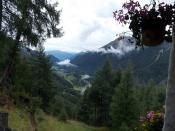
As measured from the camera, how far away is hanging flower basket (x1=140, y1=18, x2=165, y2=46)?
17.9 ft

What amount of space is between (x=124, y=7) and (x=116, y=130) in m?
46.1

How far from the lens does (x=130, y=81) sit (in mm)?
48031

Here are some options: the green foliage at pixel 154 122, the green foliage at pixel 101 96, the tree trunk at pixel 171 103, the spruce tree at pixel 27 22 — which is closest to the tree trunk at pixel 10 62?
the spruce tree at pixel 27 22

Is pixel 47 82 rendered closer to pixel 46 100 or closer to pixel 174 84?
pixel 46 100

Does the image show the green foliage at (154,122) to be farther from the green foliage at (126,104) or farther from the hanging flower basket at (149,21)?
the green foliage at (126,104)

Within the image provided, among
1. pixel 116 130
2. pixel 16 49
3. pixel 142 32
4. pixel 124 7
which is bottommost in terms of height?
pixel 116 130

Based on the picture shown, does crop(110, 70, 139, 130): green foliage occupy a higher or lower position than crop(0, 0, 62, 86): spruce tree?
lower

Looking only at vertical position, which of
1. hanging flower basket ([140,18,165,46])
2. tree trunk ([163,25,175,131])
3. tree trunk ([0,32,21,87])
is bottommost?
tree trunk ([163,25,175,131])

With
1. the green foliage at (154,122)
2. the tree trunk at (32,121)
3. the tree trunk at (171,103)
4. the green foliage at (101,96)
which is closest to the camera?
the tree trunk at (171,103)

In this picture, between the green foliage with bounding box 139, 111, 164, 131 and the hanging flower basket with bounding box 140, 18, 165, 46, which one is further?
the green foliage with bounding box 139, 111, 164, 131

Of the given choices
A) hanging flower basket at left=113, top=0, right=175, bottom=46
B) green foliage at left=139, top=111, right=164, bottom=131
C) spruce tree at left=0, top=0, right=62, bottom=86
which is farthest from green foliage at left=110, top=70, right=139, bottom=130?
A: hanging flower basket at left=113, top=0, right=175, bottom=46

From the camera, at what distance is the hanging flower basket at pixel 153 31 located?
17.9ft

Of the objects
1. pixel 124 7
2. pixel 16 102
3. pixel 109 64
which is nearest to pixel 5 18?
pixel 16 102

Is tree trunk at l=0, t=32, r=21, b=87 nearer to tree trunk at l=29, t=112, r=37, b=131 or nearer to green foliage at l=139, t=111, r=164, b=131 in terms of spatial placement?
tree trunk at l=29, t=112, r=37, b=131
